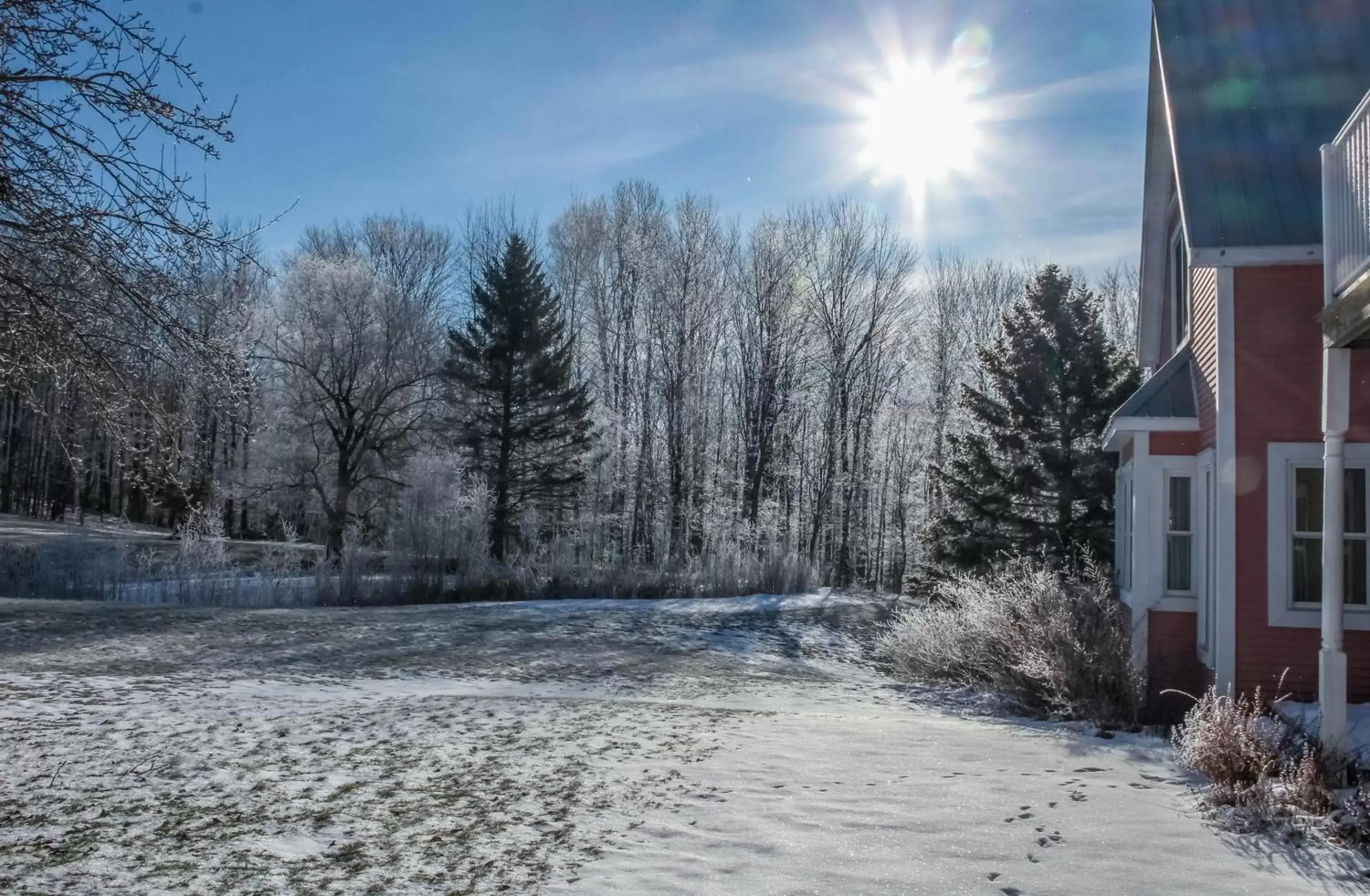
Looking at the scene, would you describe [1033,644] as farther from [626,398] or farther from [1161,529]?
[626,398]

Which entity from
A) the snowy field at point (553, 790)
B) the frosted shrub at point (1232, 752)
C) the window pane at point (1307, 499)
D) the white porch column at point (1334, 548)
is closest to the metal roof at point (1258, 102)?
the window pane at point (1307, 499)

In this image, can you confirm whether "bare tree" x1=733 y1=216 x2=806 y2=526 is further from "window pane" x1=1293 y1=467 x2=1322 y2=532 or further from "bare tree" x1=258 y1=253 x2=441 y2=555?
"window pane" x1=1293 y1=467 x2=1322 y2=532

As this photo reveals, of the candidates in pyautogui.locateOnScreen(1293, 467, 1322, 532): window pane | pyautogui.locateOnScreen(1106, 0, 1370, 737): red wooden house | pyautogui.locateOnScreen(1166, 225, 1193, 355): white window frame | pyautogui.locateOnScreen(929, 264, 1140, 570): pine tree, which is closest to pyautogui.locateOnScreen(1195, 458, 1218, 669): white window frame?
pyautogui.locateOnScreen(1106, 0, 1370, 737): red wooden house

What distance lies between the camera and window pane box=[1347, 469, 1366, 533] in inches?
343

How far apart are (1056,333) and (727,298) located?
17.6 metres

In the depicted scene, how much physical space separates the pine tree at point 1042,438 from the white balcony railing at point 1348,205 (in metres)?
13.3

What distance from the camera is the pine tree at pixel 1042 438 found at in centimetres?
2011

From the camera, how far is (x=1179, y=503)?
1060 centimetres

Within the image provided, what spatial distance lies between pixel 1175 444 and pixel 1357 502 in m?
2.07

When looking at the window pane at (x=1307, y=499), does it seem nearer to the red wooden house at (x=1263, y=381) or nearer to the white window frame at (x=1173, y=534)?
the red wooden house at (x=1263, y=381)

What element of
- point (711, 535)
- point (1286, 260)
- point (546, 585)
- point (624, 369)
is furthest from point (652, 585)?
point (624, 369)

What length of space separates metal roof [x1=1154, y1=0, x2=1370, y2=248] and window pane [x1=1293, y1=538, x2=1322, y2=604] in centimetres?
256

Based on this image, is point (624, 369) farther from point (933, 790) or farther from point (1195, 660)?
point (933, 790)

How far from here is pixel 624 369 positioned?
124ft
